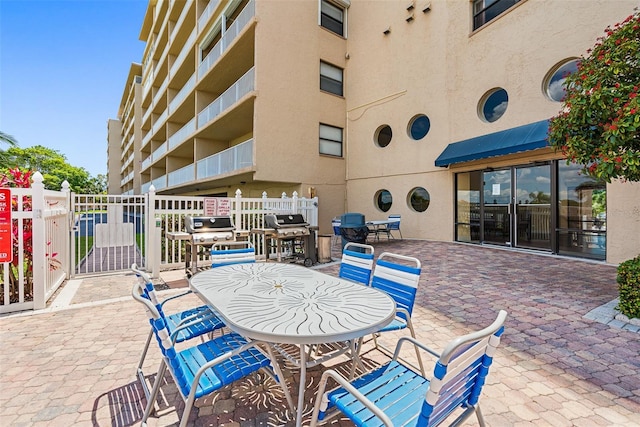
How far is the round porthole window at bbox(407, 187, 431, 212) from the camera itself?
1133 cm

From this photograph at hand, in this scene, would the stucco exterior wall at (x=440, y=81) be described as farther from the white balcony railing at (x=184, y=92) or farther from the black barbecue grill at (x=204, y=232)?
the white balcony railing at (x=184, y=92)

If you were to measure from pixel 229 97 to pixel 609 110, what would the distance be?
1222cm

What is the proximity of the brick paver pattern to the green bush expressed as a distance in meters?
0.44

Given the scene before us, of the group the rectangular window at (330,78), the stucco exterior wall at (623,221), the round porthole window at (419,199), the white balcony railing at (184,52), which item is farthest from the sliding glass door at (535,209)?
the white balcony railing at (184,52)

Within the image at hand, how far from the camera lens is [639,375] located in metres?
2.69

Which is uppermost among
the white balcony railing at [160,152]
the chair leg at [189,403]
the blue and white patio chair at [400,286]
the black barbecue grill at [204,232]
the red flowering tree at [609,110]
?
the white balcony railing at [160,152]

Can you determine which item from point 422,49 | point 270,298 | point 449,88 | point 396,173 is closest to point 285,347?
point 270,298

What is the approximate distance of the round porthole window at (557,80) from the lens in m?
7.81

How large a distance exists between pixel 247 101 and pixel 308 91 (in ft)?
9.29

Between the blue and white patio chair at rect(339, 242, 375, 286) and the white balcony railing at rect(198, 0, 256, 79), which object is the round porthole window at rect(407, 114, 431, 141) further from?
the blue and white patio chair at rect(339, 242, 375, 286)

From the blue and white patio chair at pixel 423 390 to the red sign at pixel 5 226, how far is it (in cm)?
490

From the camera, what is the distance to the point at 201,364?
206 centimetres

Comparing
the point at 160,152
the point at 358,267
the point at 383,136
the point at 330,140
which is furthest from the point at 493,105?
the point at 160,152

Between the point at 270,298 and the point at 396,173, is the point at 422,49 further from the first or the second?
the point at 270,298
